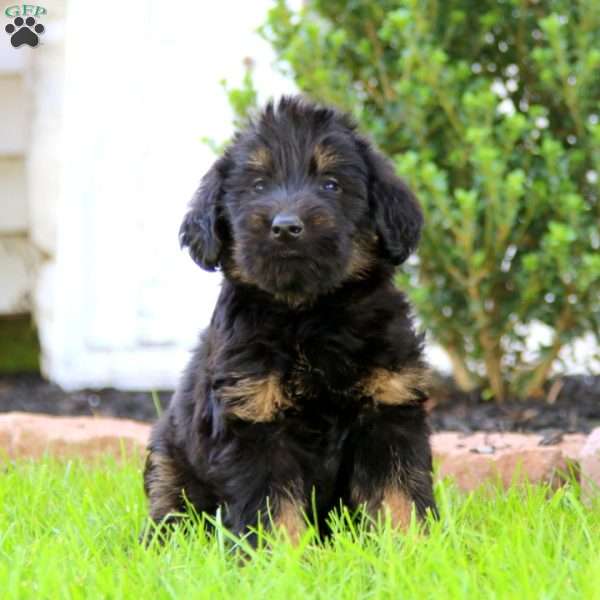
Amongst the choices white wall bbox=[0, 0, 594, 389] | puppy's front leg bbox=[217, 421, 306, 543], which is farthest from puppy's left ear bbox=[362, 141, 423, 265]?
white wall bbox=[0, 0, 594, 389]

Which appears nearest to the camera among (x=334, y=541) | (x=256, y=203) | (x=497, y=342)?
(x=334, y=541)

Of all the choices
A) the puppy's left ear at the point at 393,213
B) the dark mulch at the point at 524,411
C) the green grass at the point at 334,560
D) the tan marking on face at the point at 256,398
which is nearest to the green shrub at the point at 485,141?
the dark mulch at the point at 524,411

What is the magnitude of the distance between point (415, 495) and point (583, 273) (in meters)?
2.22

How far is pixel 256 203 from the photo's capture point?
11.5 ft

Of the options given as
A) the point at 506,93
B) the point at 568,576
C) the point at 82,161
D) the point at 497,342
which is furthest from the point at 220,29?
the point at 568,576

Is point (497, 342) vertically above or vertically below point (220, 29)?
below

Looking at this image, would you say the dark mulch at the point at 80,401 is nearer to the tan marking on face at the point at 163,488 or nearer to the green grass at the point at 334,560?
the tan marking on face at the point at 163,488

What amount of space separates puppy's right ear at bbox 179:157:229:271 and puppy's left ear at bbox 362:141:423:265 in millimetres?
471

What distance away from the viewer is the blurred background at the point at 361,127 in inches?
220

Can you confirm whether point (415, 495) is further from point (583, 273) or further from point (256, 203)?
point (583, 273)

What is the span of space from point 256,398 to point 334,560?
53 centimetres

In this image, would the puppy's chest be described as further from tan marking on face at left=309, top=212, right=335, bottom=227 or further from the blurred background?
the blurred background

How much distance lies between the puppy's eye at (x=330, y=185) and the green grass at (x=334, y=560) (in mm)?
974

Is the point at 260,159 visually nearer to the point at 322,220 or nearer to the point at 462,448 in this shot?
the point at 322,220
